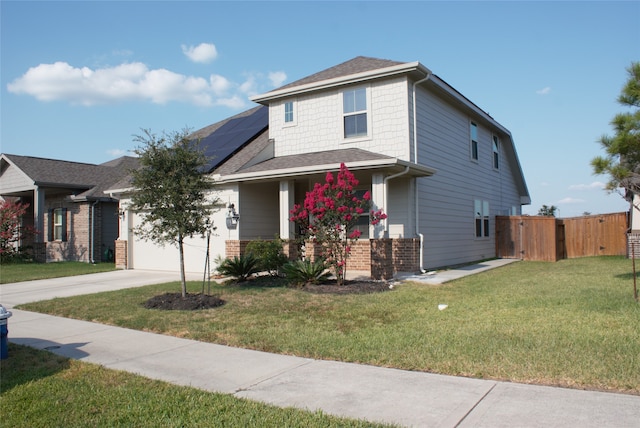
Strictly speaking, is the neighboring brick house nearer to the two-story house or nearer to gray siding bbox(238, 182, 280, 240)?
the two-story house

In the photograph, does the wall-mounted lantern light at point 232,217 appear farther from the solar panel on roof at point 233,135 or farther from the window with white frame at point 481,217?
the window with white frame at point 481,217

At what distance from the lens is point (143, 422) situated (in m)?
3.91

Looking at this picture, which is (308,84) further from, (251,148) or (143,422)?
(143,422)

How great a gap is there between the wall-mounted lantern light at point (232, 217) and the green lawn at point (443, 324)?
9.71ft

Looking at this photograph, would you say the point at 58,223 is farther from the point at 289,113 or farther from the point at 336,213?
the point at 336,213

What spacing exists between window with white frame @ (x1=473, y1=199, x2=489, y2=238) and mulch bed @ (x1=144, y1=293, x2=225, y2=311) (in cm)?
1229

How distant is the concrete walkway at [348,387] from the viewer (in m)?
3.87

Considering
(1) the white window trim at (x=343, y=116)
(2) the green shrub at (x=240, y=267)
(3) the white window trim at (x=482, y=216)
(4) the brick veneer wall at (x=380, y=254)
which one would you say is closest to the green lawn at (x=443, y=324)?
(2) the green shrub at (x=240, y=267)

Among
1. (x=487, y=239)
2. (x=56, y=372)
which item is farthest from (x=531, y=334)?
(x=487, y=239)

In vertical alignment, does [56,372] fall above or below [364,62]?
below

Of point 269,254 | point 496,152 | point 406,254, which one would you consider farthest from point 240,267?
point 496,152

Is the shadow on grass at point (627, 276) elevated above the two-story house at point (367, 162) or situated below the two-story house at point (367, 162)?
below

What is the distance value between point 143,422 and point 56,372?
217 cm

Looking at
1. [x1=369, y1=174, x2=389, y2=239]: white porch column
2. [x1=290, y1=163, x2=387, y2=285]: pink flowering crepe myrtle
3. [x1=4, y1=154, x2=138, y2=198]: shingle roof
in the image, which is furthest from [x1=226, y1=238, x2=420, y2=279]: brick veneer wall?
[x1=4, y1=154, x2=138, y2=198]: shingle roof
